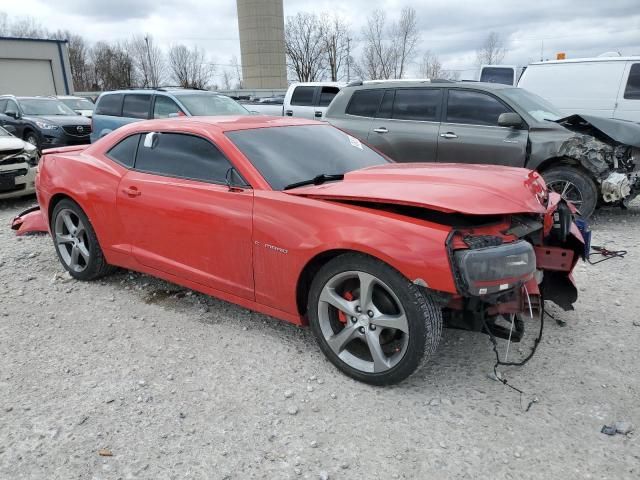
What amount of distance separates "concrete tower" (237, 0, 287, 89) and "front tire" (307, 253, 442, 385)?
51.0 meters

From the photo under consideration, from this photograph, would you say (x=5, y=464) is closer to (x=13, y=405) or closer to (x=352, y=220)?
(x=13, y=405)

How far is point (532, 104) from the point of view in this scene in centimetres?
642

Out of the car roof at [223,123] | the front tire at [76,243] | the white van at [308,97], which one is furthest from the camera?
the white van at [308,97]

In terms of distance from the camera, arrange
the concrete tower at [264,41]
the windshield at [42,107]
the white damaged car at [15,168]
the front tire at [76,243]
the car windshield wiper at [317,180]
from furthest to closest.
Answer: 1. the concrete tower at [264,41]
2. the windshield at [42,107]
3. the white damaged car at [15,168]
4. the front tire at [76,243]
5. the car windshield wiper at [317,180]

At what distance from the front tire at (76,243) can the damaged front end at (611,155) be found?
16.9 feet

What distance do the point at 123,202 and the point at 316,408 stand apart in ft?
7.28

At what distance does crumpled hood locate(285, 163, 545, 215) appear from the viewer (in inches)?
101

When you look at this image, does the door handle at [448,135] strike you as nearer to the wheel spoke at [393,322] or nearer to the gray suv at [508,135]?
the gray suv at [508,135]

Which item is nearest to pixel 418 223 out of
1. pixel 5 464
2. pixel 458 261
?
pixel 458 261

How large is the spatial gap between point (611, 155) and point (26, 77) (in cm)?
3540

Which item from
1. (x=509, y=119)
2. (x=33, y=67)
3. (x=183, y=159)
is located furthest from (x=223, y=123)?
(x=33, y=67)

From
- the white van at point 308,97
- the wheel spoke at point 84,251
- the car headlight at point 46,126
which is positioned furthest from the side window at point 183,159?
the car headlight at point 46,126

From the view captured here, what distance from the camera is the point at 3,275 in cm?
464

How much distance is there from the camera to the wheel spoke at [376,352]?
2721mm
